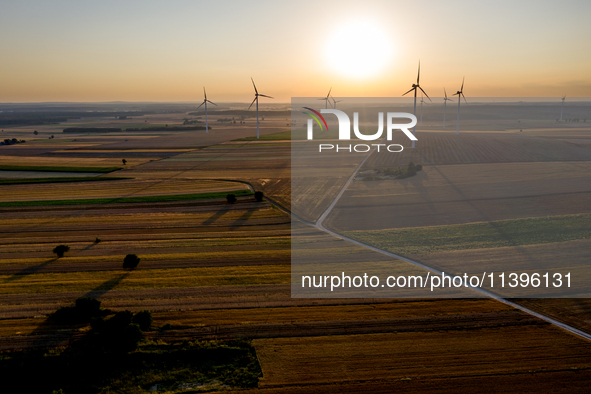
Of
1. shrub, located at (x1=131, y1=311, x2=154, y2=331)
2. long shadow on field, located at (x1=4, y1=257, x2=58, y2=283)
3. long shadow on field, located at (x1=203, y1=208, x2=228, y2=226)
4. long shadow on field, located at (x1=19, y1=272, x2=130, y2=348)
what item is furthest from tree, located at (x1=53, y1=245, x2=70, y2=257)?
shrub, located at (x1=131, y1=311, x2=154, y2=331)

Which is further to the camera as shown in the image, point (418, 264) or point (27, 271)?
point (418, 264)

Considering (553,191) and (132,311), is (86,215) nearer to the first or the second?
(132,311)

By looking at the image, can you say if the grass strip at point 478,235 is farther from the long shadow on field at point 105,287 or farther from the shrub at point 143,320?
the shrub at point 143,320

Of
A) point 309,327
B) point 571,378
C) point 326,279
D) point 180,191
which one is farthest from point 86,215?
point 571,378

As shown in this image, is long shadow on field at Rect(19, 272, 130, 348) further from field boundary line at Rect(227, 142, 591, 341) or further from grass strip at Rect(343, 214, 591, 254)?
grass strip at Rect(343, 214, 591, 254)

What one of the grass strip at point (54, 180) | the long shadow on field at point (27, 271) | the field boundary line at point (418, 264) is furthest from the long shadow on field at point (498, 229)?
the grass strip at point (54, 180)

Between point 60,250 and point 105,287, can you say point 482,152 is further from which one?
point 60,250

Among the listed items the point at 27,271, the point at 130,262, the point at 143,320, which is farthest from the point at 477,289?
the point at 27,271
